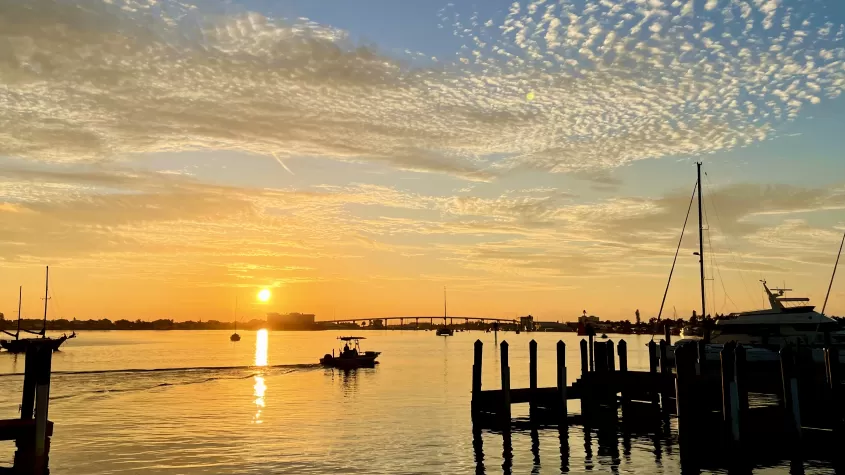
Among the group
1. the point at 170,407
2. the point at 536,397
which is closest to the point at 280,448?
the point at 536,397

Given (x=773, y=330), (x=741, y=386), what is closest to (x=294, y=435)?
(x=741, y=386)

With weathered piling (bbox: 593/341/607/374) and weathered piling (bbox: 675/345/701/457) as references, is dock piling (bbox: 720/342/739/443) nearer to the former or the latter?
weathered piling (bbox: 675/345/701/457)

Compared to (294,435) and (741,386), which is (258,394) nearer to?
(294,435)

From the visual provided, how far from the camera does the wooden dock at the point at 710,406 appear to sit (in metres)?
26.5

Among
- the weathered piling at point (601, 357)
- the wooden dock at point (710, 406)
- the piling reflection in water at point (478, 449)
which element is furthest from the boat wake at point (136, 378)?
the weathered piling at point (601, 357)

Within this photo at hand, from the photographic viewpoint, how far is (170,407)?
4616cm

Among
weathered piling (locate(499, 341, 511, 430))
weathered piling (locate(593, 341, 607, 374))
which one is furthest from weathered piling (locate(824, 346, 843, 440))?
weathered piling (locate(499, 341, 511, 430))

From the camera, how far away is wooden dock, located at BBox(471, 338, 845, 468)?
26.5 metres

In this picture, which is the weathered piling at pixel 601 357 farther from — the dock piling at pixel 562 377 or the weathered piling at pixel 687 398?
the weathered piling at pixel 687 398

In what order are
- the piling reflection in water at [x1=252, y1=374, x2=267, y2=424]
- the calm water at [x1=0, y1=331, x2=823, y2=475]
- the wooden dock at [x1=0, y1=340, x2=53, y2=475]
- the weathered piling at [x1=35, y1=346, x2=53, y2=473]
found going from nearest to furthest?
the wooden dock at [x1=0, y1=340, x2=53, y2=475] → the weathered piling at [x1=35, y1=346, x2=53, y2=473] → the calm water at [x1=0, y1=331, x2=823, y2=475] → the piling reflection in water at [x1=252, y1=374, x2=267, y2=424]

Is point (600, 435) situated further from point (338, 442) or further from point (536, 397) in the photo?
point (338, 442)

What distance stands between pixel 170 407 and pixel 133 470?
820 inches

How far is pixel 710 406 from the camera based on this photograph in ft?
104

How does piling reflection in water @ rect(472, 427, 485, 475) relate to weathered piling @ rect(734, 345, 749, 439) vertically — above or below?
below
